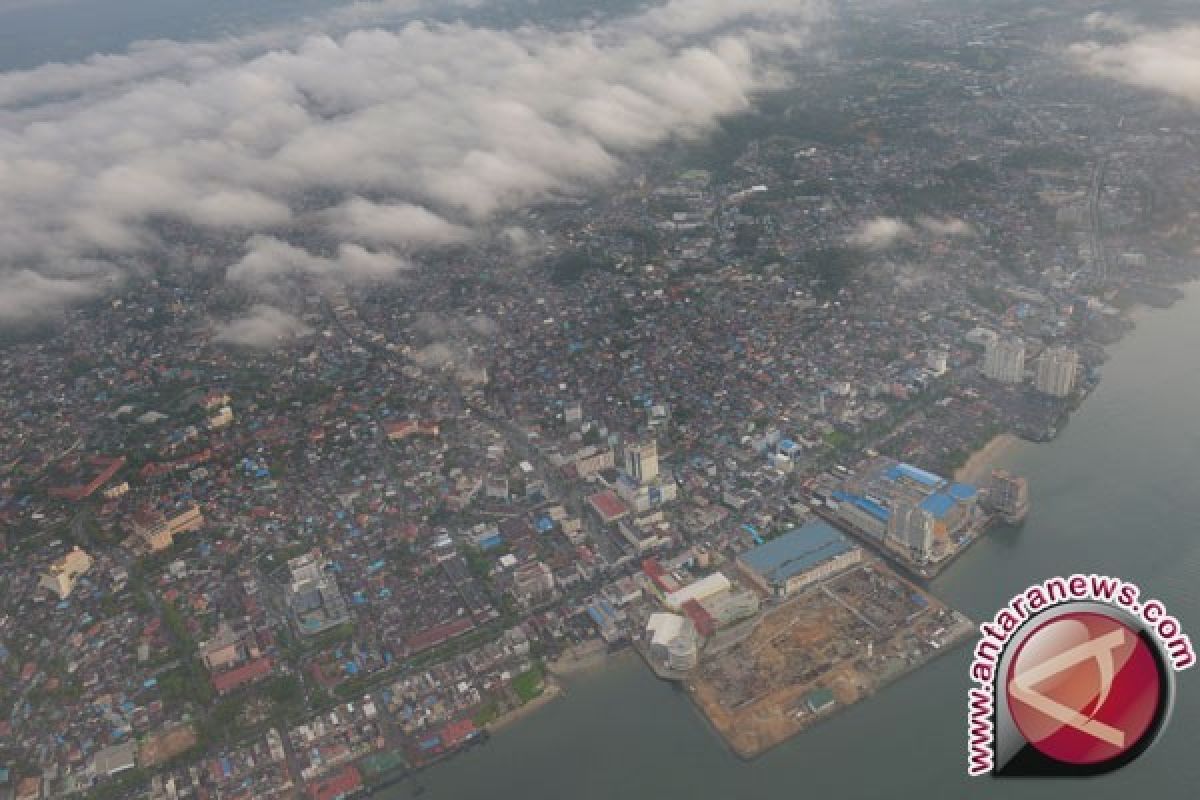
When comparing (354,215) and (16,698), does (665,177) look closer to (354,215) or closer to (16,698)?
(354,215)

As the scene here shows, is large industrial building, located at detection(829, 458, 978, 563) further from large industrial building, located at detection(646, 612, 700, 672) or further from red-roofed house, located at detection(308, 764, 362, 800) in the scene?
red-roofed house, located at detection(308, 764, 362, 800)

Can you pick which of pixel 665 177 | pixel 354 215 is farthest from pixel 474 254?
pixel 665 177

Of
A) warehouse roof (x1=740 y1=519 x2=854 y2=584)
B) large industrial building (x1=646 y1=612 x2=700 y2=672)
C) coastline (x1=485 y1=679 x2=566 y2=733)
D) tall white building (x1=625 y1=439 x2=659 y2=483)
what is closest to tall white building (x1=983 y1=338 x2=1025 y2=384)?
warehouse roof (x1=740 y1=519 x2=854 y2=584)

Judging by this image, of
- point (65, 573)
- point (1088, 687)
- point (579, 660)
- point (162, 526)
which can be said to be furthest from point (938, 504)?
point (65, 573)

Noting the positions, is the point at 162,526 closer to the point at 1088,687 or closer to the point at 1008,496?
the point at 1008,496

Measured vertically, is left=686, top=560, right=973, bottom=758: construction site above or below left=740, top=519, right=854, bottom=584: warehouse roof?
below

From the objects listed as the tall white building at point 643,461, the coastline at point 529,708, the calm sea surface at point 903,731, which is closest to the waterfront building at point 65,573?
the calm sea surface at point 903,731
